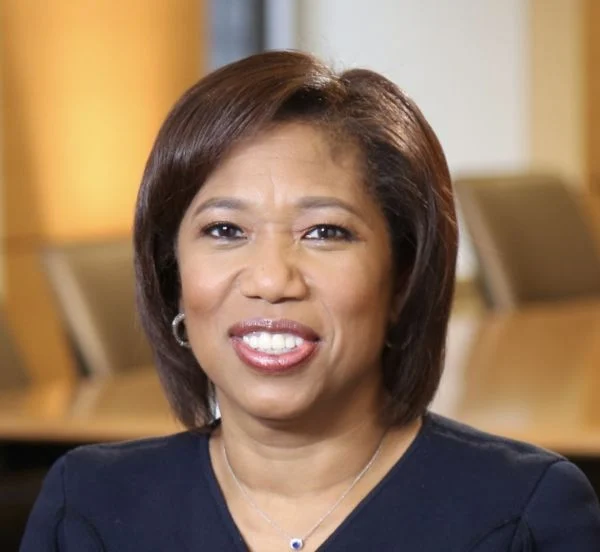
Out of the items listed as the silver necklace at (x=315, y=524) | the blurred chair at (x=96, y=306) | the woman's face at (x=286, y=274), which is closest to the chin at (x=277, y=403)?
the woman's face at (x=286, y=274)

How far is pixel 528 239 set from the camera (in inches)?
162

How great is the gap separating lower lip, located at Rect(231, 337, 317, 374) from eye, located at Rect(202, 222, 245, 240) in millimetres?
104

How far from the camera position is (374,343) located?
144cm

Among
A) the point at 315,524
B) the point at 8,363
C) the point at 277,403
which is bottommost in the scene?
the point at 8,363

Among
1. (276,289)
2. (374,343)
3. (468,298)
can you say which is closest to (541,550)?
(374,343)

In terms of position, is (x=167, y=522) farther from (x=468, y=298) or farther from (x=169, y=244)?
(x=468, y=298)

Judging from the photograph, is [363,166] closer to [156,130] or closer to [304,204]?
[304,204]

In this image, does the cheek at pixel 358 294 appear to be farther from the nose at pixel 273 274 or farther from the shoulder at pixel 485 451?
the shoulder at pixel 485 451

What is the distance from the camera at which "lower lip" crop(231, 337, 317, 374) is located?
1387 mm

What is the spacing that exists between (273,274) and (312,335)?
0.21 ft

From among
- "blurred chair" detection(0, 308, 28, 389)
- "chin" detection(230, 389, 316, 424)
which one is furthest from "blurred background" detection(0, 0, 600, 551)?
"chin" detection(230, 389, 316, 424)

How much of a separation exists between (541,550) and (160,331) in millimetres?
425

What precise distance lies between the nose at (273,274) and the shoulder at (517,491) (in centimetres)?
24

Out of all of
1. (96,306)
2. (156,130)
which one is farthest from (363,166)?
(156,130)
